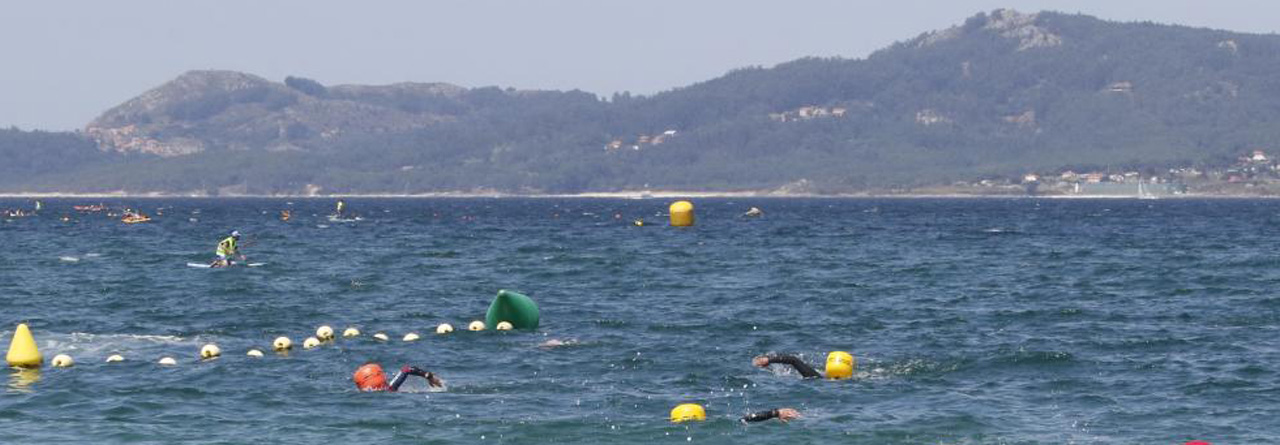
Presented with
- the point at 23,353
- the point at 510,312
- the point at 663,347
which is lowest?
the point at 663,347

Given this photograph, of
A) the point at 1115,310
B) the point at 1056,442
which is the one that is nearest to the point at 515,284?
the point at 1115,310

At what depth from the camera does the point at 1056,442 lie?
33219 mm

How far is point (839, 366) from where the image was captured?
134 ft

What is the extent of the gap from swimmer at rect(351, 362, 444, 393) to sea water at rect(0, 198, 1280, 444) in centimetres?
35

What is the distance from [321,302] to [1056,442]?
35271mm

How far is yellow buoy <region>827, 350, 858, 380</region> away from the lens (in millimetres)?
40719

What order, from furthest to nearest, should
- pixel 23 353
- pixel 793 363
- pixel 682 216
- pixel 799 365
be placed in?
pixel 682 216 < pixel 23 353 < pixel 793 363 < pixel 799 365

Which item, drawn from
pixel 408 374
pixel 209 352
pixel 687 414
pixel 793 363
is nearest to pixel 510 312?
pixel 209 352

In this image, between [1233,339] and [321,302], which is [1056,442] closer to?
[1233,339]

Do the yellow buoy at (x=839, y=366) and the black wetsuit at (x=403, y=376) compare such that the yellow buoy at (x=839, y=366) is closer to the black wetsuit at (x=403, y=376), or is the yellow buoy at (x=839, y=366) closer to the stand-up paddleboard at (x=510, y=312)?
the black wetsuit at (x=403, y=376)

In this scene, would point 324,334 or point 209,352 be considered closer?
point 209,352

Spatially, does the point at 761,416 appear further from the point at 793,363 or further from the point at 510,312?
the point at 510,312

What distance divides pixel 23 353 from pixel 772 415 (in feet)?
60.5

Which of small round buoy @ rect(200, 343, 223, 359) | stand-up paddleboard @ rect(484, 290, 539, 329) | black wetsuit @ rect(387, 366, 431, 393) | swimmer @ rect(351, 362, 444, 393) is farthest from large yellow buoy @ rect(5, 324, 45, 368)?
stand-up paddleboard @ rect(484, 290, 539, 329)
